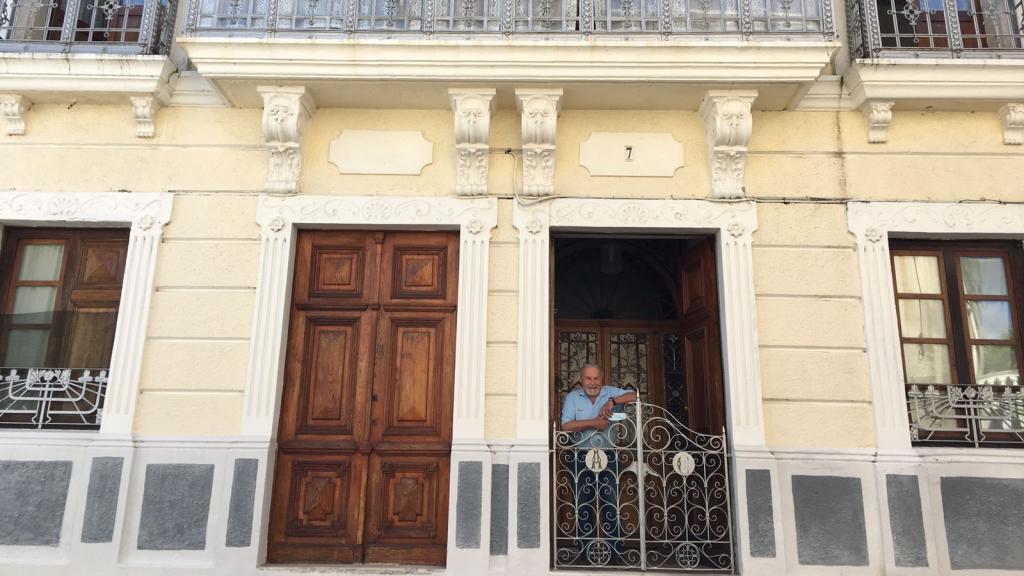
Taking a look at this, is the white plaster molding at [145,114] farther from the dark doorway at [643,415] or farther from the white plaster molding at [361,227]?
the dark doorway at [643,415]

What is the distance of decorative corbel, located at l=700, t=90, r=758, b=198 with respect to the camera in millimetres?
5586

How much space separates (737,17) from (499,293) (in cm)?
304

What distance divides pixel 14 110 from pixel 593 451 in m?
5.63

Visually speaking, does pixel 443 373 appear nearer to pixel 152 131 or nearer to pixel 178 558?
pixel 178 558

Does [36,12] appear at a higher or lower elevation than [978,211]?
higher

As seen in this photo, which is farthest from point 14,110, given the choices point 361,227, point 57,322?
point 361,227

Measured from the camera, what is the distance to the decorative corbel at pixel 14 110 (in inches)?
228

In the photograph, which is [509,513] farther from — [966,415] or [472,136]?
[966,415]

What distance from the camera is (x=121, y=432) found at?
17.3ft

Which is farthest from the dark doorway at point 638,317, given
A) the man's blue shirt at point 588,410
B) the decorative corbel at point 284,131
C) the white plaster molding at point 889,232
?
the decorative corbel at point 284,131

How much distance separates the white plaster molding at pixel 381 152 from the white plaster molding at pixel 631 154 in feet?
4.52

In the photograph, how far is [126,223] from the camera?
5.76m

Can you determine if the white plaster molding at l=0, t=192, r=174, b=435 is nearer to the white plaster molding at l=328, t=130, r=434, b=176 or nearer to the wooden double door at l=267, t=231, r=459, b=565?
the wooden double door at l=267, t=231, r=459, b=565

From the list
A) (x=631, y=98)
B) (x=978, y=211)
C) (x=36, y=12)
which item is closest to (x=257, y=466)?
(x=631, y=98)
